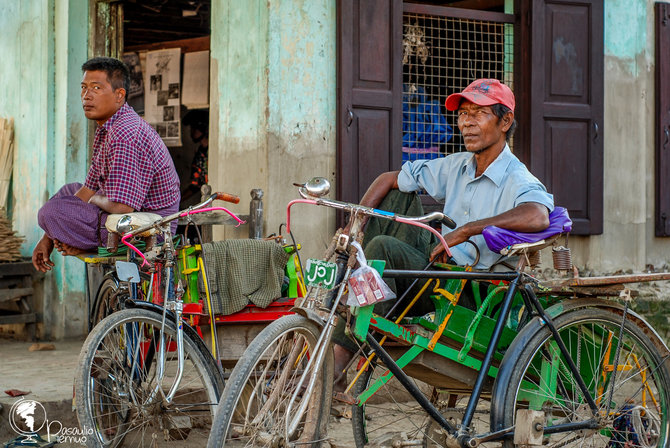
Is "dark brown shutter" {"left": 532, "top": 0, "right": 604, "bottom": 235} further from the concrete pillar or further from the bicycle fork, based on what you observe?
the bicycle fork

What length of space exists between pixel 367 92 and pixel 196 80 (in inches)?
119

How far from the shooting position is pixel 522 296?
3.73 m

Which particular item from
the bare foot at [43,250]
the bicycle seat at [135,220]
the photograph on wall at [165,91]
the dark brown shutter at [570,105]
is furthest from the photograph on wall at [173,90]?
the bicycle seat at [135,220]

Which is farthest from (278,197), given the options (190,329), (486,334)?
(486,334)

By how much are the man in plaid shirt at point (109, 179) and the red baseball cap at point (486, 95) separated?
1.59 meters

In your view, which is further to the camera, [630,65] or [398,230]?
[630,65]

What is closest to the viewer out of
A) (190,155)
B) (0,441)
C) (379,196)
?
(379,196)

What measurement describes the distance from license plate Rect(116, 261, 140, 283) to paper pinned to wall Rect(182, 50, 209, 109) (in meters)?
4.95

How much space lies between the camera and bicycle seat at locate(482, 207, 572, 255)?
3686 millimetres

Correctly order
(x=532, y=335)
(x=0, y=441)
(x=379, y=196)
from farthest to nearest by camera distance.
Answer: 1. (x=0, y=441)
2. (x=379, y=196)
3. (x=532, y=335)

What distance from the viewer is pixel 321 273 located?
3.26m

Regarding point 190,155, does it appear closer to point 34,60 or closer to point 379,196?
point 34,60

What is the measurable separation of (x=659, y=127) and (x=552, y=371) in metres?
4.29

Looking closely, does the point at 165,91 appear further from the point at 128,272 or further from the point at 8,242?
the point at 128,272
